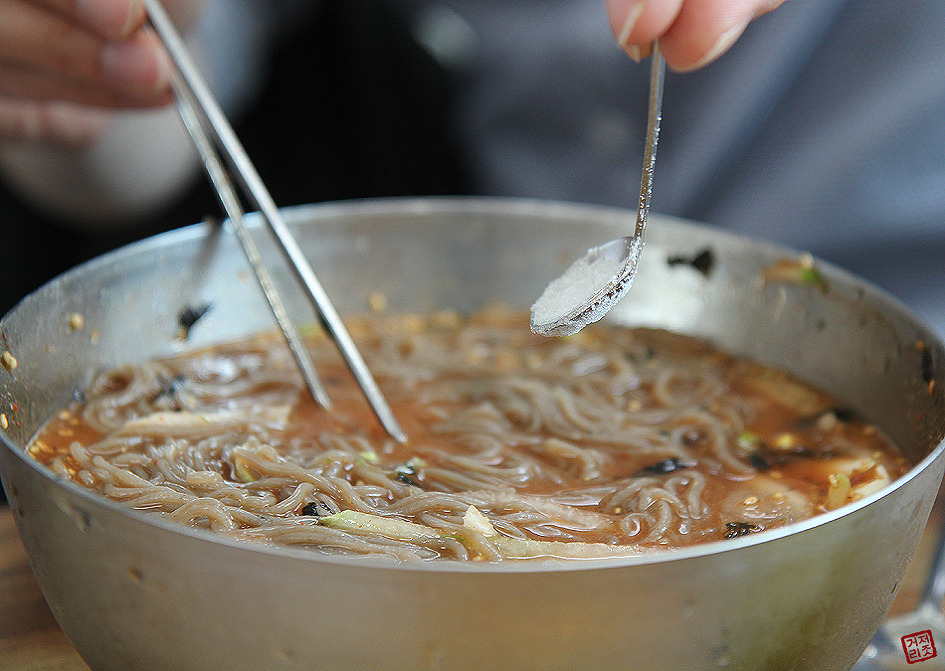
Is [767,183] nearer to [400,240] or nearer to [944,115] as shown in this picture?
[944,115]

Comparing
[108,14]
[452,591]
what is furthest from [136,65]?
[452,591]

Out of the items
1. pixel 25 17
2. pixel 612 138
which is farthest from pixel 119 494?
pixel 612 138

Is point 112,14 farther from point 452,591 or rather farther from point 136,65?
point 452,591

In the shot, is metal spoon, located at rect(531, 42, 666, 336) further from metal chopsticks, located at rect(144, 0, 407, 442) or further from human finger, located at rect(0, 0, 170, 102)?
human finger, located at rect(0, 0, 170, 102)

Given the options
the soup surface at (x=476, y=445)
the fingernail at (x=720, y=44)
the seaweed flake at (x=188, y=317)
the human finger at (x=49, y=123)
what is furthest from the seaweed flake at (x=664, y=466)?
the human finger at (x=49, y=123)

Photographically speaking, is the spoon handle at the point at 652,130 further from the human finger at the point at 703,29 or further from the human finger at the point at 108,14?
the human finger at the point at 108,14

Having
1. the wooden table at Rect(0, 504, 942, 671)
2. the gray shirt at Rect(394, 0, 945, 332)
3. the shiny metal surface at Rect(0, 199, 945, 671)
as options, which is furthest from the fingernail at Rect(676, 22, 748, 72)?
the gray shirt at Rect(394, 0, 945, 332)

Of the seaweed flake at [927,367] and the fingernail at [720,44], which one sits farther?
the seaweed flake at [927,367]

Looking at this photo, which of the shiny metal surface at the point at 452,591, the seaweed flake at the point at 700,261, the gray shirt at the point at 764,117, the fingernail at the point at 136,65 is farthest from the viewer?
the gray shirt at the point at 764,117
